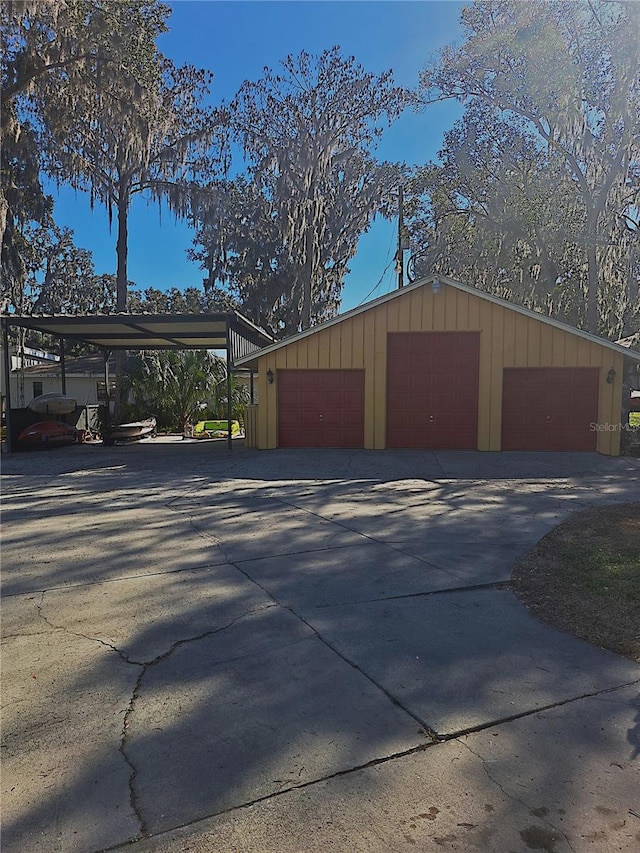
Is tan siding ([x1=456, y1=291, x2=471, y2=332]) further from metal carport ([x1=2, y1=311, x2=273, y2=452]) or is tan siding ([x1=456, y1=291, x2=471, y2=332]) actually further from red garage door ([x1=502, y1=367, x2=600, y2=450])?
metal carport ([x1=2, y1=311, x2=273, y2=452])

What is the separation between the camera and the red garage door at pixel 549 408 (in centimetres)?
1443

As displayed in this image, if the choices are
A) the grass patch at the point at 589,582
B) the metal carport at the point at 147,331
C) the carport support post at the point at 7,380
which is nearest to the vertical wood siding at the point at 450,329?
the metal carport at the point at 147,331

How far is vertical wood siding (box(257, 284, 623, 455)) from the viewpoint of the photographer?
1428cm

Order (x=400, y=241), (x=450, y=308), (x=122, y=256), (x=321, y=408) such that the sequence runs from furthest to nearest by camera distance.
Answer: (x=400, y=241), (x=122, y=256), (x=321, y=408), (x=450, y=308)

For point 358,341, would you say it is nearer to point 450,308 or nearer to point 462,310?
point 450,308

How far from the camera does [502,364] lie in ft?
47.4

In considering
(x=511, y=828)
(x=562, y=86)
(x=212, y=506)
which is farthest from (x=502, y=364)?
(x=511, y=828)

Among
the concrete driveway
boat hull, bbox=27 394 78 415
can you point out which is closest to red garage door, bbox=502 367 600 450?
the concrete driveway

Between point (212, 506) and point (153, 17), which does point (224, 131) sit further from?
point (212, 506)

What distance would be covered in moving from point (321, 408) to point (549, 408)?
19.5ft

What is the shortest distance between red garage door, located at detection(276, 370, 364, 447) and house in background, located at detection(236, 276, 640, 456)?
27 millimetres

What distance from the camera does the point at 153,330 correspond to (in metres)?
16.3

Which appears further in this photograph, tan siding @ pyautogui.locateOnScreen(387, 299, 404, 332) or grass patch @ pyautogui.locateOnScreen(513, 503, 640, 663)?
tan siding @ pyautogui.locateOnScreen(387, 299, 404, 332)

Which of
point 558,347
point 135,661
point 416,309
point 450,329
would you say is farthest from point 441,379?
point 135,661
